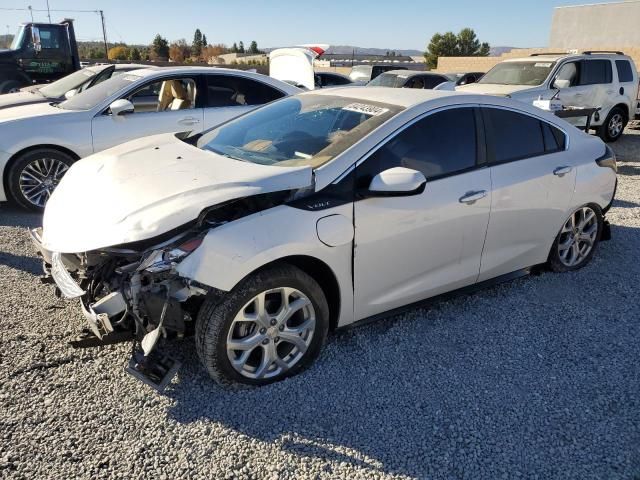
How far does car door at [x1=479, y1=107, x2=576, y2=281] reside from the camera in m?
3.83

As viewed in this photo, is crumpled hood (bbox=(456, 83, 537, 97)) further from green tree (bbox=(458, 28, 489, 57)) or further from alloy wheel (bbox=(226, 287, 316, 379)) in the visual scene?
green tree (bbox=(458, 28, 489, 57))

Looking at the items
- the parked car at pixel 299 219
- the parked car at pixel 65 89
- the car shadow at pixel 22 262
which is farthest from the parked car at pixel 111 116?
the parked car at pixel 299 219

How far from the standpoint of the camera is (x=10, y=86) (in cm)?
1306

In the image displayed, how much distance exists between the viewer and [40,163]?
6148 mm

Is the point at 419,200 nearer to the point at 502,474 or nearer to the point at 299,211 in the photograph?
the point at 299,211

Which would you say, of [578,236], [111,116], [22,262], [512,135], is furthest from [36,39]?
[578,236]

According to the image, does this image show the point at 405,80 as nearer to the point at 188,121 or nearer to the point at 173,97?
the point at 173,97

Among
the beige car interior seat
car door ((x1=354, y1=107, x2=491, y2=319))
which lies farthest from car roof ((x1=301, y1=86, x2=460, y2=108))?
the beige car interior seat

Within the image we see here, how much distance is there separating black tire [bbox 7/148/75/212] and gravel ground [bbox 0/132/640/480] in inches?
99.0

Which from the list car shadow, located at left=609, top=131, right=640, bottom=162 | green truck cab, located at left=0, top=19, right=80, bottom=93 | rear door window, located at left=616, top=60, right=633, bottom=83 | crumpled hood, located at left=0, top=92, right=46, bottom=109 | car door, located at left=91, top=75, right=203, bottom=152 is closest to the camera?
car door, located at left=91, top=75, right=203, bottom=152

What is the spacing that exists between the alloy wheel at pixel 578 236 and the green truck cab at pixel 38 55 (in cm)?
1336

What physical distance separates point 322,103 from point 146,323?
6.79 feet

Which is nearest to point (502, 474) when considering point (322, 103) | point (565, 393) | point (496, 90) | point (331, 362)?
point (565, 393)

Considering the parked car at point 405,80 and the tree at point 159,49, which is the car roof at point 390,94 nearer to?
the parked car at point 405,80
